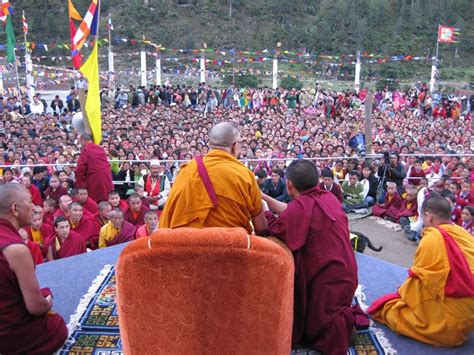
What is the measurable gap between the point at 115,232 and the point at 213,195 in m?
2.97

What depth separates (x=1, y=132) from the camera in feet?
40.2

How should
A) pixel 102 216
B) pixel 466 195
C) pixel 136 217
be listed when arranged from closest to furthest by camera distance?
1. pixel 102 216
2. pixel 136 217
3. pixel 466 195

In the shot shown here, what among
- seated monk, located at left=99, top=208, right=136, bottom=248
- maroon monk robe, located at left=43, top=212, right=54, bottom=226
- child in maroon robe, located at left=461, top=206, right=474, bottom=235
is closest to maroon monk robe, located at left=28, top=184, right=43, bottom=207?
maroon monk robe, located at left=43, top=212, right=54, bottom=226

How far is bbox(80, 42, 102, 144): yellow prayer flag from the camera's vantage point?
6.62 meters

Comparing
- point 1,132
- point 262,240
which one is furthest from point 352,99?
point 262,240

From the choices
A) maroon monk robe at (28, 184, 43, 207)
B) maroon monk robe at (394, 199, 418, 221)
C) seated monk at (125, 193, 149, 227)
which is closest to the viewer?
seated monk at (125, 193, 149, 227)

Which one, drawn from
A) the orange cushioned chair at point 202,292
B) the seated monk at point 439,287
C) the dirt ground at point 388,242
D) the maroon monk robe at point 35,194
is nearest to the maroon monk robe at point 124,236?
the maroon monk robe at point 35,194

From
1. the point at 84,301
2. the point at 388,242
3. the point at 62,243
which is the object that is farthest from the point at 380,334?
the point at 388,242

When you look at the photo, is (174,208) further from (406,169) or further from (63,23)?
(63,23)

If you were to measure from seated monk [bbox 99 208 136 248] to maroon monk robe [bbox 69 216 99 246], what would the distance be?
158 mm

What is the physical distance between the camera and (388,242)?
6625 mm

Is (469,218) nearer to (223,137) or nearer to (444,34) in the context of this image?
(223,137)

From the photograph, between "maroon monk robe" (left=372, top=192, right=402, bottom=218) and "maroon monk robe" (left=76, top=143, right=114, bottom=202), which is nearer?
"maroon monk robe" (left=76, top=143, right=114, bottom=202)

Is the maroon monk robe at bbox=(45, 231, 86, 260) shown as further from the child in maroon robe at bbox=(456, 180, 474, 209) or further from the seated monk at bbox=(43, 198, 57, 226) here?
the child in maroon robe at bbox=(456, 180, 474, 209)
